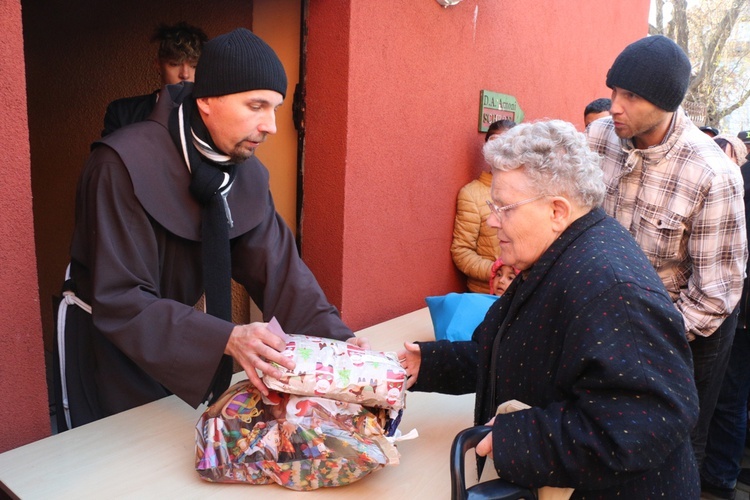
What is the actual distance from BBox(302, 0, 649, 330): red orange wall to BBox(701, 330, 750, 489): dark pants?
1.75m

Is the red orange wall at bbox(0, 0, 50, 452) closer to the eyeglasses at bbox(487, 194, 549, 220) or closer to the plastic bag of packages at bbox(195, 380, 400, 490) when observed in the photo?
the plastic bag of packages at bbox(195, 380, 400, 490)

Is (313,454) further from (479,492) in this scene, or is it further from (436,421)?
(436,421)

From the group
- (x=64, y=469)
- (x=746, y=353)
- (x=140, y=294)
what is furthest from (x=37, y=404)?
(x=746, y=353)

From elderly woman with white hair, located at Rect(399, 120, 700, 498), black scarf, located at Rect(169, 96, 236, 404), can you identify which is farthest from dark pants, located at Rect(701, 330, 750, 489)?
black scarf, located at Rect(169, 96, 236, 404)

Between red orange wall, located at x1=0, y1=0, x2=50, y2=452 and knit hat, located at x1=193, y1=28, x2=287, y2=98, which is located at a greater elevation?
knit hat, located at x1=193, y1=28, x2=287, y2=98

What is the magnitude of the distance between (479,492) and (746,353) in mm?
2823

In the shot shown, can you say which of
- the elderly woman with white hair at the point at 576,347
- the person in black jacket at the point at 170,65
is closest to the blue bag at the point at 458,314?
the elderly woman with white hair at the point at 576,347

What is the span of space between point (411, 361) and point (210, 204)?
836 millimetres

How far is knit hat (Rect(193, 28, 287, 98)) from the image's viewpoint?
6.11ft

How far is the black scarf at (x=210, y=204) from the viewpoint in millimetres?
1917

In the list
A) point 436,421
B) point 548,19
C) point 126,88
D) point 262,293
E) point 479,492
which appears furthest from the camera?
point 548,19

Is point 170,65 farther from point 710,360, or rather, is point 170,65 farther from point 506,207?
point 710,360

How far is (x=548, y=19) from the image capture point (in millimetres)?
4934

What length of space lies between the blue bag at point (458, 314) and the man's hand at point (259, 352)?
4.33 feet
